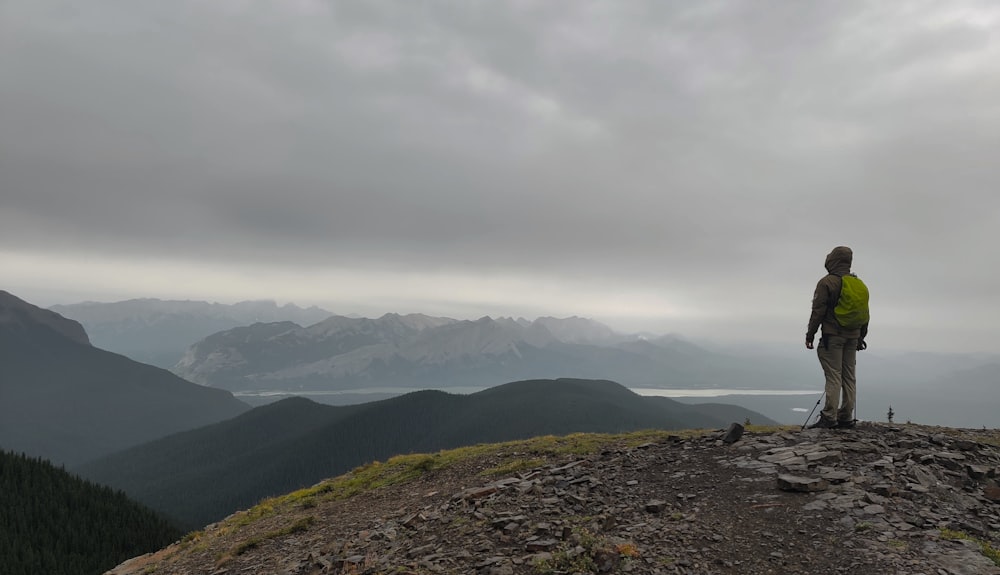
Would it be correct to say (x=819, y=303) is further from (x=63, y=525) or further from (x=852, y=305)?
(x=63, y=525)

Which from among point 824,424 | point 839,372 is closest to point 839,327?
point 839,372

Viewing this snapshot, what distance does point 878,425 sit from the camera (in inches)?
644

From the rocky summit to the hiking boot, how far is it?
74 cm

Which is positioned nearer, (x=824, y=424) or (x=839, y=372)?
(x=839, y=372)

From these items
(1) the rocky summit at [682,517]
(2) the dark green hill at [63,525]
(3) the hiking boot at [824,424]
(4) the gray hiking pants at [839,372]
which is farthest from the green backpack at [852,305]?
(2) the dark green hill at [63,525]

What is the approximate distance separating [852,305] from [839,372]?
2284 mm

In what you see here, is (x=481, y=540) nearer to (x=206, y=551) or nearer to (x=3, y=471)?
(x=206, y=551)

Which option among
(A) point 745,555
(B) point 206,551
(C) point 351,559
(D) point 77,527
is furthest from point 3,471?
(A) point 745,555

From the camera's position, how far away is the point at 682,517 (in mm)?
10656

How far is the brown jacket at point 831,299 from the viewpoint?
1509 centimetres

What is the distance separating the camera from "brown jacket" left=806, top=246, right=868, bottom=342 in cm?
1509

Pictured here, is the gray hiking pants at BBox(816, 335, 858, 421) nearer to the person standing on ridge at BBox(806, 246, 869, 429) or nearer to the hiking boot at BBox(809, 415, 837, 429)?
the person standing on ridge at BBox(806, 246, 869, 429)

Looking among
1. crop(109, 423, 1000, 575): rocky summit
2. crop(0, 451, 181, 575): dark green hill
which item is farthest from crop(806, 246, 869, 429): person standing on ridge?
crop(0, 451, 181, 575): dark green hill

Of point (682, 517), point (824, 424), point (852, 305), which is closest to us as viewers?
point (682, 517)
